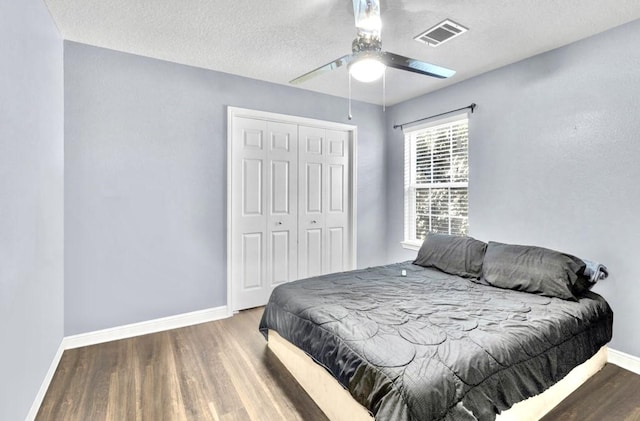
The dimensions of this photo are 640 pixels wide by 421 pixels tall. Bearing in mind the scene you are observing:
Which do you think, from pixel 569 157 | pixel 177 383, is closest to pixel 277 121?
pixel 177 383

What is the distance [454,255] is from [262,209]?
210 cm

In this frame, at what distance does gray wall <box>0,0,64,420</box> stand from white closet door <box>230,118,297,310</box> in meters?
1.54

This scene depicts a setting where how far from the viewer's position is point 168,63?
10.1ft

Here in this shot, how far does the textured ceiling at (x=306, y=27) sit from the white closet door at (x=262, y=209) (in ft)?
2.62

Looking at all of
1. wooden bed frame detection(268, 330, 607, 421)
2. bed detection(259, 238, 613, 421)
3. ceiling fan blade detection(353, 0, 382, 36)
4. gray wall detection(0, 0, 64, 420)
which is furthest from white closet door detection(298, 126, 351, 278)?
gray wall detection(0, 0, 64, 420)

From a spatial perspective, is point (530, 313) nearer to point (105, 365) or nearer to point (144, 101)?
point (105, 365)

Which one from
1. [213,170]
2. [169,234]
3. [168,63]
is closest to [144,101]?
[168,63]

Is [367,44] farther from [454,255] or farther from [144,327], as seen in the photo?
[144,327]

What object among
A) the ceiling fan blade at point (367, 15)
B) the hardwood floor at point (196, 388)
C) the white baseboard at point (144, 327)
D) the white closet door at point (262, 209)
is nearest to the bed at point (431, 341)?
the hardwood floor at point (196, 388)

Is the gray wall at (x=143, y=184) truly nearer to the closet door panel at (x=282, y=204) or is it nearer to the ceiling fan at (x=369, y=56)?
the closet door panel at (x=282, y=204)

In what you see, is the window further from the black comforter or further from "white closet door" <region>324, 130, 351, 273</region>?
the black comforter

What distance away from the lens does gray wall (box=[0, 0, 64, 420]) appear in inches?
→ 59.6

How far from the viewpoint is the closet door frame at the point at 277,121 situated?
11.2 ft

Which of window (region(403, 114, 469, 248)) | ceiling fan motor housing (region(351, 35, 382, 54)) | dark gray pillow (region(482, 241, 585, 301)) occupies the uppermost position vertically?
ceiling fan motor housing (region(351, 35, 382, 54))
